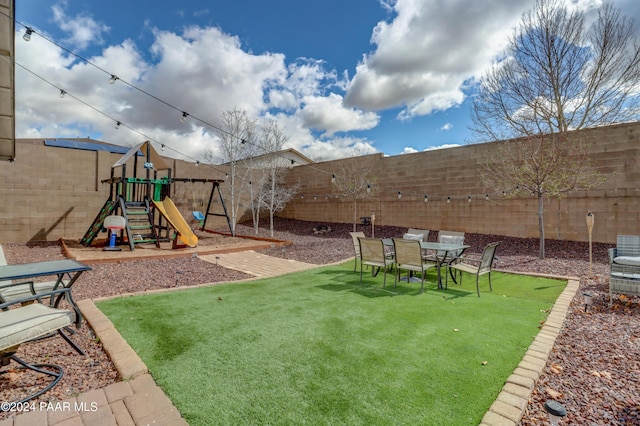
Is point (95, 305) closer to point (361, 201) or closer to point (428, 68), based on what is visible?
point (361, 201)

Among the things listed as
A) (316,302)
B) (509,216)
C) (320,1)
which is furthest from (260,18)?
(509,216)

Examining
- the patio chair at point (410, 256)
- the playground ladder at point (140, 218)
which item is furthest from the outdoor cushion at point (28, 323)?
the playground ladder at point (140, 218)

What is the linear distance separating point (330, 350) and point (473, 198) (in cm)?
941

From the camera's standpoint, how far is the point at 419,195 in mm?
11633

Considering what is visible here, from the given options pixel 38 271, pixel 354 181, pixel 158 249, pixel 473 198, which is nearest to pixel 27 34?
pixel 158 249

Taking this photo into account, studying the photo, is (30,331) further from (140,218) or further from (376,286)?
(140,218)

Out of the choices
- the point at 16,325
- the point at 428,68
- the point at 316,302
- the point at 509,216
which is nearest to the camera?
the point at 16,325

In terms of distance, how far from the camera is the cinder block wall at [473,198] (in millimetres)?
7836

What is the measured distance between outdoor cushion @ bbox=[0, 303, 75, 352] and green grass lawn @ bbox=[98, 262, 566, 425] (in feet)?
2.22

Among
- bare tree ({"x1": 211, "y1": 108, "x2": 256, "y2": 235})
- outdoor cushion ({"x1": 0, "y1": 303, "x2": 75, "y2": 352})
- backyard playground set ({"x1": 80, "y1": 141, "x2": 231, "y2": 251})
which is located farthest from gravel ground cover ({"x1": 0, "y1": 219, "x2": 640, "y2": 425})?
bare tree ({"x1": 211, "y1": 108, "x2": 256, "y2": 235})

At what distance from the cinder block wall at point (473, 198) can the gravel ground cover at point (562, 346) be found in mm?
1270

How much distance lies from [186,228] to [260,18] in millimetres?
6325

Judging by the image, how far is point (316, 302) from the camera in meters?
4.09

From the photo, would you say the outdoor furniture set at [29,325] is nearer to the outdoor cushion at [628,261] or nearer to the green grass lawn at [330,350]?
the green grass lawn at [330,350]
